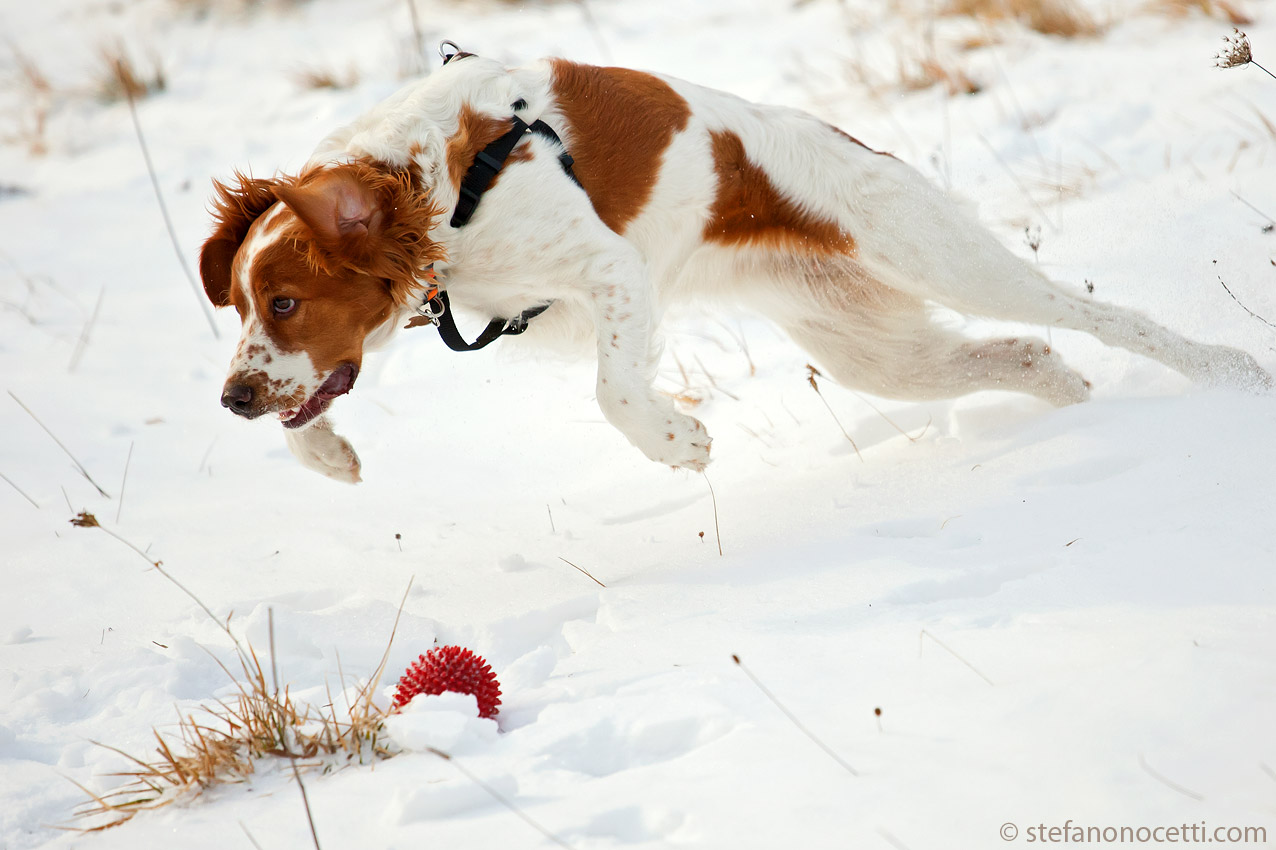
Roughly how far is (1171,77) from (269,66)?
6.73 m

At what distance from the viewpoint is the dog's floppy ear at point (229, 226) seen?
2.50m

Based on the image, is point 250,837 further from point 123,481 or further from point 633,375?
point 123,481

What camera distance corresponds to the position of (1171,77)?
17.0 feet

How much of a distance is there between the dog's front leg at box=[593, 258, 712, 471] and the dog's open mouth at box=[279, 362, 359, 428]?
2.12ft

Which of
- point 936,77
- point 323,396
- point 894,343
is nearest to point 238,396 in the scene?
point 323,396

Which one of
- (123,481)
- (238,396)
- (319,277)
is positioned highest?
(319,277)

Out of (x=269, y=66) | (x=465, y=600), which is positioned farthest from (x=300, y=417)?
(x=269, y=66)

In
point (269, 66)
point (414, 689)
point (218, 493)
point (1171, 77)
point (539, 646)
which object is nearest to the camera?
point (414, 689)

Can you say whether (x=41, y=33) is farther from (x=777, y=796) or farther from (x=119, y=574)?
(x=777, y=796)

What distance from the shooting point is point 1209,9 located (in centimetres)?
551

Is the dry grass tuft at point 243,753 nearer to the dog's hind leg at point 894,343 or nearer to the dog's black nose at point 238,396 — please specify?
the dog's black nose at point 238,396

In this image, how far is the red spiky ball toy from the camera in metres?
1.78

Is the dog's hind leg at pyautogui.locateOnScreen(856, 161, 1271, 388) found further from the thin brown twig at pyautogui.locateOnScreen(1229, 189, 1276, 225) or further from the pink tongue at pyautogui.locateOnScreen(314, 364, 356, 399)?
the pink tongue at pyautogui.locateOnScreen(314, 364, 356, 399)

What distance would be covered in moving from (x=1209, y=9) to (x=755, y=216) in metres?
4.15
